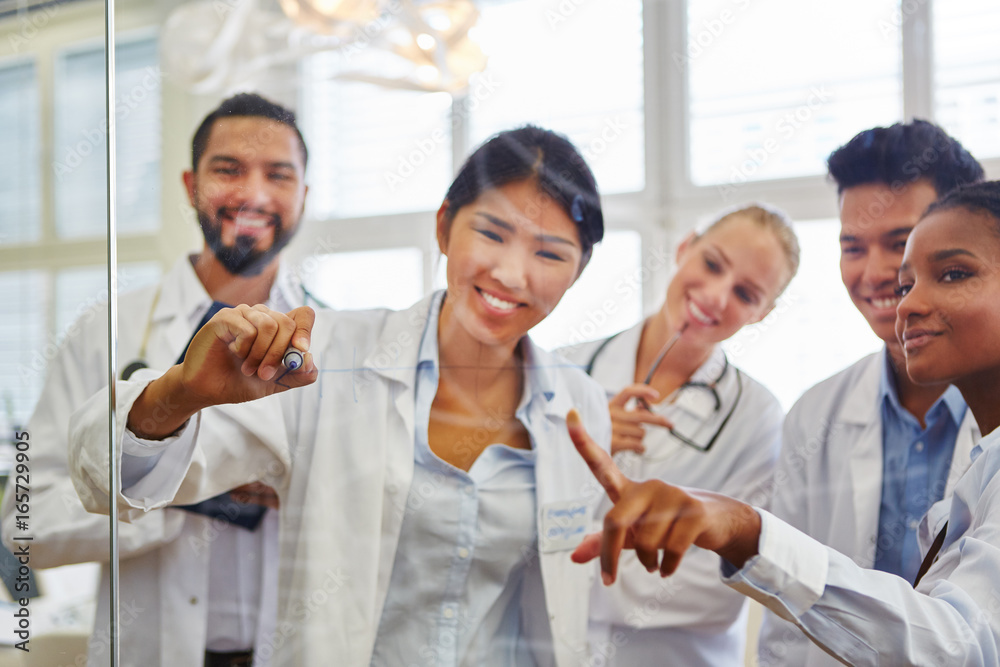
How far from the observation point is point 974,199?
76 centimetres

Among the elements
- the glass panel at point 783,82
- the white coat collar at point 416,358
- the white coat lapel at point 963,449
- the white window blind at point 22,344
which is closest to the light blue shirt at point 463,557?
the white coat collar at point 416,358

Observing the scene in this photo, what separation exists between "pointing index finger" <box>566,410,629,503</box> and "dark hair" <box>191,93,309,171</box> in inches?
18.2

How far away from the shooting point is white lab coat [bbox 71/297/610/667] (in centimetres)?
82

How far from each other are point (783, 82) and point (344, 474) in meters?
0.68

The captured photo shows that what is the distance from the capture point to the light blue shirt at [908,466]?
0.77 m

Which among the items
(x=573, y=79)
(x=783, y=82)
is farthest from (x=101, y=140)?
(x=783, y=82)

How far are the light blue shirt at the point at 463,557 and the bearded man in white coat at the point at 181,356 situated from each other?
173 millimetres

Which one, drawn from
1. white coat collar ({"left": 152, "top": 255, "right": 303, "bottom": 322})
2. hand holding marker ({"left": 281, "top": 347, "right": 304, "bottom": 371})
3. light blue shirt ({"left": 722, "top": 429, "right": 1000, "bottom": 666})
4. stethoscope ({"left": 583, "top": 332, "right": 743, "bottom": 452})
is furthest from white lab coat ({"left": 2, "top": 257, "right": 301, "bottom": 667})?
light blue shirt ({"left": 722, "top": 429, "right": 1000, "bottom": 666})

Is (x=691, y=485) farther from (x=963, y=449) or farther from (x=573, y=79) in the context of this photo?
(x=573, y=79)

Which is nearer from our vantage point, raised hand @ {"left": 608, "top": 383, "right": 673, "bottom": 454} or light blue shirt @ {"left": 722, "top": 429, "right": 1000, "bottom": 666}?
light blue shirt @ {"left": 722, "top": 429, "right": 1000, "bottom": 666}

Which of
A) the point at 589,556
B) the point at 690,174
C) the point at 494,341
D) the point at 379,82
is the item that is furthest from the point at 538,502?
the point at 379,82

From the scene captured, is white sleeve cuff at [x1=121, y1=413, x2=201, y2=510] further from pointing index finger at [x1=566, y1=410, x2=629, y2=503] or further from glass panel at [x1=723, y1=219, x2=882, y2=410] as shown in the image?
glass panel at [x1=723, y1=219, x2=882, y2=410]

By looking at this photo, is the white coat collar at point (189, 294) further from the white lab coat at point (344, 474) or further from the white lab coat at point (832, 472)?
the white lab coat at point (832, 472)

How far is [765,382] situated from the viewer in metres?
0.81
